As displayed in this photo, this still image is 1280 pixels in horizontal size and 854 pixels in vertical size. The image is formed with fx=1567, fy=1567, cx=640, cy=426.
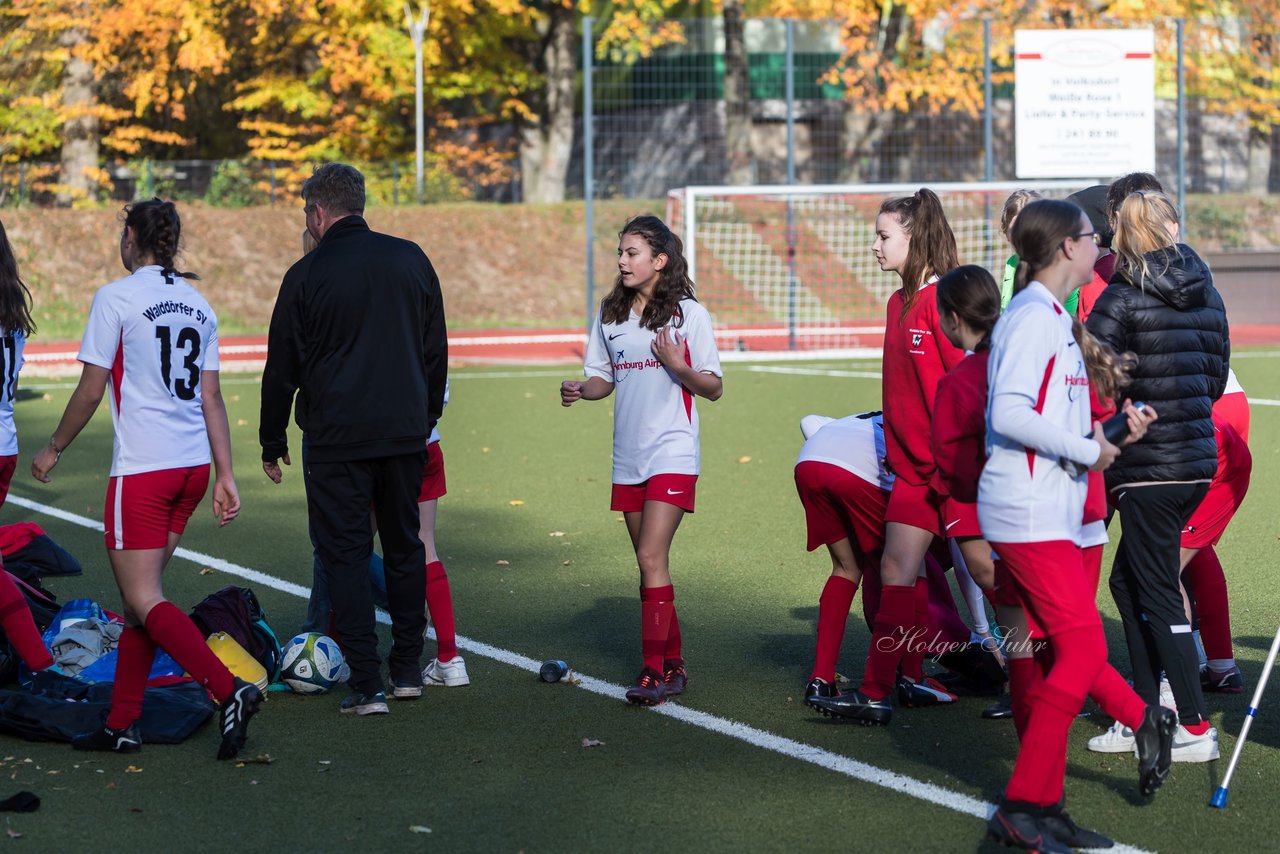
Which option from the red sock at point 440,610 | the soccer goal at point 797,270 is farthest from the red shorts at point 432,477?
the soccer goal at point 797,270

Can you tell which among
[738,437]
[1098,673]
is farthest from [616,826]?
[738,437]

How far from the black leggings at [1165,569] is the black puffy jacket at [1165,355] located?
0.06 metres

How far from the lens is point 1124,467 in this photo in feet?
16.8

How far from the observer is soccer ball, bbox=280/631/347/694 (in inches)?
247

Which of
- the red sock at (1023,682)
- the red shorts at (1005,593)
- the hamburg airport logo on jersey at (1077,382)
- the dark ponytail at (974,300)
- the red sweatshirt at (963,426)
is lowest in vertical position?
the red sock at (1023,682)

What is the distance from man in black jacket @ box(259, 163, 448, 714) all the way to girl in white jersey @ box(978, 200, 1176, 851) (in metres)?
2.39

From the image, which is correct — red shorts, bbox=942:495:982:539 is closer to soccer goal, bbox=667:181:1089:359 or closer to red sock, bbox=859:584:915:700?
red sock, bbox=859:584:915:700

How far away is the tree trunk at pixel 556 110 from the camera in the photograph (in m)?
36.0

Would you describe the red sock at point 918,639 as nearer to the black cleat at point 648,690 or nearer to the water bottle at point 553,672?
the black cleat at point 648,690

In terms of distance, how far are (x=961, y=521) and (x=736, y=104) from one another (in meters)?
27.3

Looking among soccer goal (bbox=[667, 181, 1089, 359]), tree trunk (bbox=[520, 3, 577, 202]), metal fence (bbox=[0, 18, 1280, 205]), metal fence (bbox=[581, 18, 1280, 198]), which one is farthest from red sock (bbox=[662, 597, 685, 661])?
tree trunk (bbox=[520, 3, 577, 202])

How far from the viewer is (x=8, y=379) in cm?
595

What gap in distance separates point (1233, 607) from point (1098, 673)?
3434 mm

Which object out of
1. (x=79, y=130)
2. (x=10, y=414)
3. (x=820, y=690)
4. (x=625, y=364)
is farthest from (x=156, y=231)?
(x=79, y=130)
